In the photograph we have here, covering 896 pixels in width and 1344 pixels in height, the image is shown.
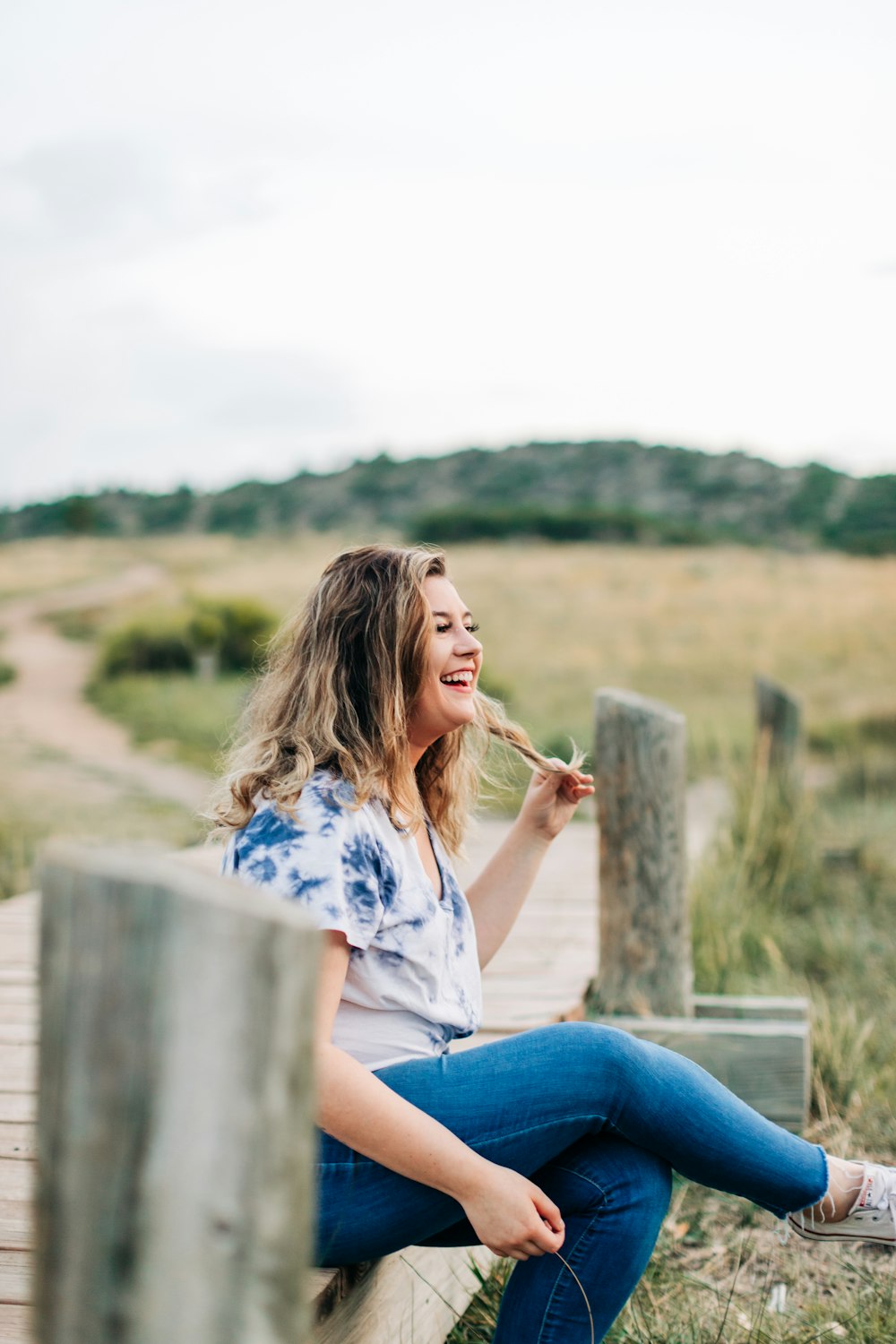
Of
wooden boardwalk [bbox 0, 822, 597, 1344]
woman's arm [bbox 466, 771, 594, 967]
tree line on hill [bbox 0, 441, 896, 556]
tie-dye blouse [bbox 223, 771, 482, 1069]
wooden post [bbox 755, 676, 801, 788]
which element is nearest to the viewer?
tie-dye blouse [bbox 223, 771, 482, 1069]

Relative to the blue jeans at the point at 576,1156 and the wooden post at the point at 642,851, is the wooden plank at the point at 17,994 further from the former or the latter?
the blue jeans at the point at 576,1156

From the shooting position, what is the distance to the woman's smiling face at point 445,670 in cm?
189

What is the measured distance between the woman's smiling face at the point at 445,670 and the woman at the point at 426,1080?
0.06ft

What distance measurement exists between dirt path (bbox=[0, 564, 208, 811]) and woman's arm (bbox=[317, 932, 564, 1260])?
4.19 metres

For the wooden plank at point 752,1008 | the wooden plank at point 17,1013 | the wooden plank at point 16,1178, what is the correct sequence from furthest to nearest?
the wooden plank at point 752,1008 → the wooden plank at point 17,1013 → the wooden plank at point 16,1178

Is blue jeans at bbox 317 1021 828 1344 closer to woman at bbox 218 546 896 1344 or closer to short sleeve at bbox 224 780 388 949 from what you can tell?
woman at bbox 218 546 896 1344

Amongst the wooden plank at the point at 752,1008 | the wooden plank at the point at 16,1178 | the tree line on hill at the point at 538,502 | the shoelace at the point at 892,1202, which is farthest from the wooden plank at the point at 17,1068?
the tree line on hill at the point at 538,502

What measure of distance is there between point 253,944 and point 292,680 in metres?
1.09

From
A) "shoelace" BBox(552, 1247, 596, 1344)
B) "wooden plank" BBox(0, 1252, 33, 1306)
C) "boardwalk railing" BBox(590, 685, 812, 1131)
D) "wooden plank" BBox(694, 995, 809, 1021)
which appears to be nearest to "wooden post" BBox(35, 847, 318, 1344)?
"shoelace" BBox(552, 1247, 596, 1344)

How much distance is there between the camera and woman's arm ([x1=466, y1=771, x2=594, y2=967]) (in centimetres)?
222

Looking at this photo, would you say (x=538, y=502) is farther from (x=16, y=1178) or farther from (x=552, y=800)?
(x=16, y=1178)

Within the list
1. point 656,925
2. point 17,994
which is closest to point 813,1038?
point 656,925

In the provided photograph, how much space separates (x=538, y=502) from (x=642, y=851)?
5057 cm

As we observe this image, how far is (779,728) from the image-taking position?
21.1 feet
